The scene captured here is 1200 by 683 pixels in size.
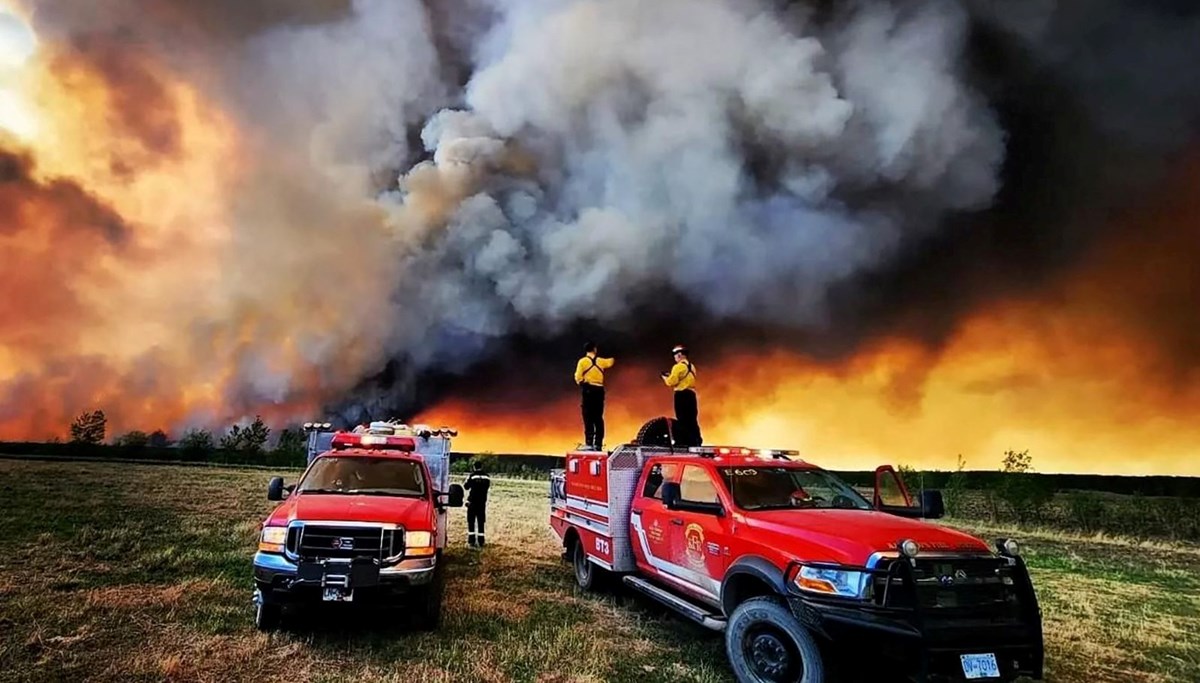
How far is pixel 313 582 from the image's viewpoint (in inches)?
249

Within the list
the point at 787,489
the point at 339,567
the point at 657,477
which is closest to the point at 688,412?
the point at 657,477

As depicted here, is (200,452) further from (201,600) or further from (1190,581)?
(1190,581)

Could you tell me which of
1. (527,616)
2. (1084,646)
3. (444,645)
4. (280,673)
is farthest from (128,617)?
(1084,646)

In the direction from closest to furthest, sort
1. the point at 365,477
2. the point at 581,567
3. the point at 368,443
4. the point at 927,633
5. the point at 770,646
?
the point at 927,633 < the point at 770,646 < the point at 365,477 < the point at 368,443 < the point at 581,567

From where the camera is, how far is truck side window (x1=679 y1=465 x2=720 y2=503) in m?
6.61

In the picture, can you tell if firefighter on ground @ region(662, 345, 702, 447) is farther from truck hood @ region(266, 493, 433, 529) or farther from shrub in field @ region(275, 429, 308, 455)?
shrub in field @ region(275, 429, 308, 455)

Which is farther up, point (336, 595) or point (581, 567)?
point (336, 595)

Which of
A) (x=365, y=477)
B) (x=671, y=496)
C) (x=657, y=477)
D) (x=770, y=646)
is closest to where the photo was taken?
(x=770, y=646)

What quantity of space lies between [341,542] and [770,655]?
169 inches

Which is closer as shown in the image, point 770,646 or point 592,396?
point 770,646

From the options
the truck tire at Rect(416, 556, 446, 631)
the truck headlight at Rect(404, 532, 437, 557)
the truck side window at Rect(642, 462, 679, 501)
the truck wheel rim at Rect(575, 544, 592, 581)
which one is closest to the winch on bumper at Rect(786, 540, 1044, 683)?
the truck side window at Rect(642, 462, 679, 501)

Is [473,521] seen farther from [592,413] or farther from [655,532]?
[655,532]

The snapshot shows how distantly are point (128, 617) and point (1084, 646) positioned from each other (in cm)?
1066

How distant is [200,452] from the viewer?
2322 inches
